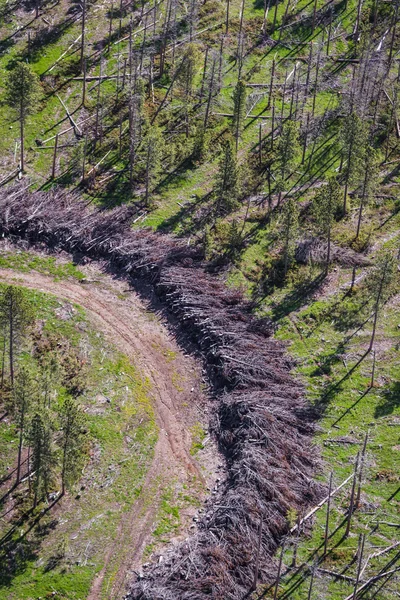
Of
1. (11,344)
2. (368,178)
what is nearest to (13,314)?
(11,344)

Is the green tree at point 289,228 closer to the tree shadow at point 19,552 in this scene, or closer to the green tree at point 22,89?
the green tree at point 22,89

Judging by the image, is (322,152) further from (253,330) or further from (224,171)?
(253,330)

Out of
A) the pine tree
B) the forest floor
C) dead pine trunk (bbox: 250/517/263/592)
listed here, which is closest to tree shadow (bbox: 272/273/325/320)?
the forest floor

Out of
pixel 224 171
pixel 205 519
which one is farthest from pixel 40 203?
pixel 205 519

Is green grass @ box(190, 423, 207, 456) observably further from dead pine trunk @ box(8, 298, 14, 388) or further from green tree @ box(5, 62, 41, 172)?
green tree @ box(5, 62, 41, 172)

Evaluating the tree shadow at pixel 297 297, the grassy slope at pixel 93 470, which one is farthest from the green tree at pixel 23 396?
the tree shadow at pixel 297 297

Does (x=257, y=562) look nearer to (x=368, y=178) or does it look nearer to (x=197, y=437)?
(x=197, y=437)

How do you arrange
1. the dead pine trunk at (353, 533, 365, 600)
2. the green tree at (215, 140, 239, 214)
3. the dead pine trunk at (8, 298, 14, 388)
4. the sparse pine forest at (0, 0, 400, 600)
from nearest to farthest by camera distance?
the dead pine trunk at (353, 533, 365, 600), the sparse pine forest at (0, 0, 400, 600), the dead pine trunk at (8, 298, 14, 388), the green tree at (215, 140, 239, 214)
